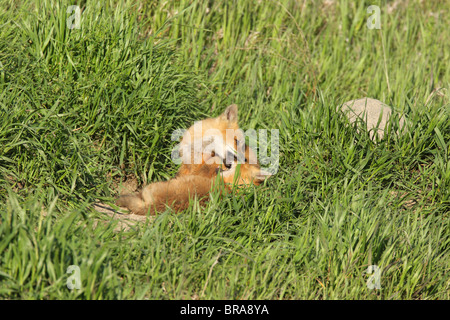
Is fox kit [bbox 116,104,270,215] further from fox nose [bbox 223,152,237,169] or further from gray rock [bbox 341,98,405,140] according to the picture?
gray rock [bbox 341,98,405,140]

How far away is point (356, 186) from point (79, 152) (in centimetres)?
234

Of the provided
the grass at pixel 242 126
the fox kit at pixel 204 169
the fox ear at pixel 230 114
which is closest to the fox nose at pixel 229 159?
the fox kit at pixel 204 169

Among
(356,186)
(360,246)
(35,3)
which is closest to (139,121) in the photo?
(35,3)

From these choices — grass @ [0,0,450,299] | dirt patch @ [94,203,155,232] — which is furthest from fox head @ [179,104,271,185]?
dirt patch @ [94,203,155,232]

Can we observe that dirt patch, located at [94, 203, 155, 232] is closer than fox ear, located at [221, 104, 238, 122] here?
Yes

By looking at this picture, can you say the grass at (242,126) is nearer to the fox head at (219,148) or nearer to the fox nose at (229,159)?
the fox head at (219,148)

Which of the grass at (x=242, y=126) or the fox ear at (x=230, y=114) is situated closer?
the grass at (x=242, y=126)

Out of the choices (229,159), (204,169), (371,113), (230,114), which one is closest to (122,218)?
(204,169)

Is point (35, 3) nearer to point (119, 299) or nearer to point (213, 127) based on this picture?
point (213, 127)

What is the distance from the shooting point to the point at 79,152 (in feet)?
12.6

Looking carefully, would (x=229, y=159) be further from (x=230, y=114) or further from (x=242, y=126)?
(x=242, y=126)

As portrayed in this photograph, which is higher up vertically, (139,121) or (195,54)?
(195,54)

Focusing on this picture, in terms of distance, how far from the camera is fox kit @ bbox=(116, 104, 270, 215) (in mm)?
3590

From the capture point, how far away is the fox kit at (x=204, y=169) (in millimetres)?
3590
